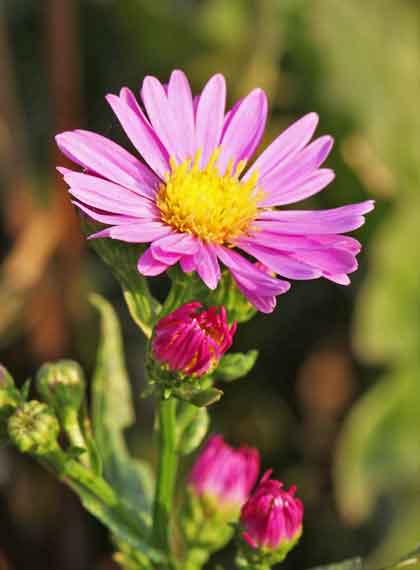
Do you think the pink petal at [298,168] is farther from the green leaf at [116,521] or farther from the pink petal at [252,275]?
the green leaf at [116,521]

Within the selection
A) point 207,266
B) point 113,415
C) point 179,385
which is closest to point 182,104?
point 207,266

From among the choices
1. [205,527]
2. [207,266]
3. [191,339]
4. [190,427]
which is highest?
[207,266]

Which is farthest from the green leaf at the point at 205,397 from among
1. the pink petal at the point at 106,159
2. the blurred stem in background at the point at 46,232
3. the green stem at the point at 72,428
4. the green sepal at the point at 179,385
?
the blurred stem in background at the point at 46,232

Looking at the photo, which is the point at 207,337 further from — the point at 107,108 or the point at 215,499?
the point at 107,108

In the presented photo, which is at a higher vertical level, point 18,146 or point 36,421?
point 18,146

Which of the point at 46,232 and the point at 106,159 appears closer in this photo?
the point at 106,159

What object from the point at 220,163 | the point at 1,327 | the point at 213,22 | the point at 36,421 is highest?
the point at 213,22

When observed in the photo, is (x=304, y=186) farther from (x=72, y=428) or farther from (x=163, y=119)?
(x=72, y=428)

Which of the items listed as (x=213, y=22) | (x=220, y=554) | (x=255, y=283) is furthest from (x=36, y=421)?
(x=213, y=22)
